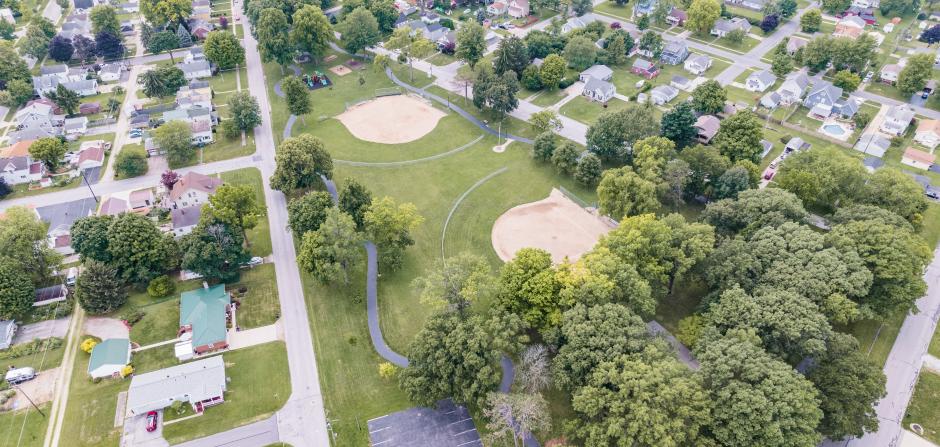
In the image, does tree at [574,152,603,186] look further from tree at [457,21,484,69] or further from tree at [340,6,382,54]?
tree at [340,6,382,54]

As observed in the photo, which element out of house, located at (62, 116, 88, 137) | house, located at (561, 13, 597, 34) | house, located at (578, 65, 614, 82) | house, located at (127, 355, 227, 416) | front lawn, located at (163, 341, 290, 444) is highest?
house, located at (561, 13, 597, 34)

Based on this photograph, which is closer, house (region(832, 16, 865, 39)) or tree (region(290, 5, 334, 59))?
tree (region(290, 5, 334, 59))

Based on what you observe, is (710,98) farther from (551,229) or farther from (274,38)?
(274,38)

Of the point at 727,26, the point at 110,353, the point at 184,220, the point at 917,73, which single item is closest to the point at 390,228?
the point at 184,220

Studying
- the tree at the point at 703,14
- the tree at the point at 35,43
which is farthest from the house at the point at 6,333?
the tree at the point at 703,14

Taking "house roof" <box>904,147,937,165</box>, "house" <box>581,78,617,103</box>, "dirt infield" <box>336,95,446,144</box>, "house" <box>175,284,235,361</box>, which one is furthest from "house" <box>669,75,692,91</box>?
"house" <box>175,284,235,361</box>

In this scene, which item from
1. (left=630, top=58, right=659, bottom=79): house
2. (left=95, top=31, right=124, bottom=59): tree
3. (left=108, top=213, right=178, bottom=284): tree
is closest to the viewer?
(left=108, top=213, right=178, bottom=284): tree
